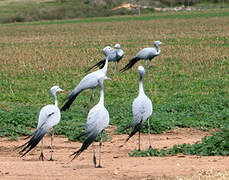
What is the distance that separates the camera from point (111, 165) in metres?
8.88

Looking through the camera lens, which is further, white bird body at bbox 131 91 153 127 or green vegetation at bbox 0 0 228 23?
green vegetation at bbox 0 0 228 23

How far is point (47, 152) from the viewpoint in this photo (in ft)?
35.2

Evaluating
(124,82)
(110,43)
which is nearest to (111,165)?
(124,82)

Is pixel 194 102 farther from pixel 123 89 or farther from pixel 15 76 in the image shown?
pixel 15 76

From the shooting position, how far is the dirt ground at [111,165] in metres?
7.88

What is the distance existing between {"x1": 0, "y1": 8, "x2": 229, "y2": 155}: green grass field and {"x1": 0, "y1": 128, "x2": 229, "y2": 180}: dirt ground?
1096 mm

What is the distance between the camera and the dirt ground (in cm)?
788

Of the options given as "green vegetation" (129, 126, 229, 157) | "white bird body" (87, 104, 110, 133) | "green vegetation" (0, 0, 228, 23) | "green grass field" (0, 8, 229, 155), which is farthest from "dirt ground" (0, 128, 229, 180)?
"green vegetation" (0, 0, 228, 23)

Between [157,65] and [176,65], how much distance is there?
35.3 inches

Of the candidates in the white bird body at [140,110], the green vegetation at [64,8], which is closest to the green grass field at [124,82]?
the white bird body at [140,110]

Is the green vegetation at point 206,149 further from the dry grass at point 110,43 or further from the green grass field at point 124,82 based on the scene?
the dry grass at point 110,43

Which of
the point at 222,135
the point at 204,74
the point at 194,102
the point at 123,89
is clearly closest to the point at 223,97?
the point at 194,102

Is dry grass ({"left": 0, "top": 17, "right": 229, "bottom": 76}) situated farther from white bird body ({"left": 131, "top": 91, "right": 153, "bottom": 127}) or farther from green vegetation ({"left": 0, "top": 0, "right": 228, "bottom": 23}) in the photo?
green vegetation ({"left": 0, "top": 0, "right": 228, "bottom": 23})

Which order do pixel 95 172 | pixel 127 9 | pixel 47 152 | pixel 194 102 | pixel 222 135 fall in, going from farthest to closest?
pixel 127 9
pixel 194 102
pixel 47 152
pixel 222 135
pixel 95 172
